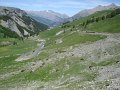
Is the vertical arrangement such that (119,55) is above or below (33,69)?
above

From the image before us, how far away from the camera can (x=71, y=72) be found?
73.2 m

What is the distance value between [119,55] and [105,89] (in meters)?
34.1

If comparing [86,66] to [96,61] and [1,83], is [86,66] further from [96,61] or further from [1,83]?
[1,83]

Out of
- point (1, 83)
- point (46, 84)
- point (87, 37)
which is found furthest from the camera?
point (87, 37)

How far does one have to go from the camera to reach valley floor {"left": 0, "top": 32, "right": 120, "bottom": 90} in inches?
2275

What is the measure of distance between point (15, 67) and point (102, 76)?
42.2 metres

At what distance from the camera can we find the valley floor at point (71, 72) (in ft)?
190

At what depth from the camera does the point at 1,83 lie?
76375 millimetres

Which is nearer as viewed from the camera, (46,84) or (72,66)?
(46,84)

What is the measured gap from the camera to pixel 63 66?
83.3m

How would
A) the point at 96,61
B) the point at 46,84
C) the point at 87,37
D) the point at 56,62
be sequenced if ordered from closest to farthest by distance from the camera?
the point at 46,84 < the point at 96,61 < the point at 56,62 < the point at 87,37

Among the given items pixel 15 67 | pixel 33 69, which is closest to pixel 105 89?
pixel 33 69

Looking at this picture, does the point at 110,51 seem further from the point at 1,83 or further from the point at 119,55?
the point at 1,83

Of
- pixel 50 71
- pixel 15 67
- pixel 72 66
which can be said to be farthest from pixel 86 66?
pixel 15 67
